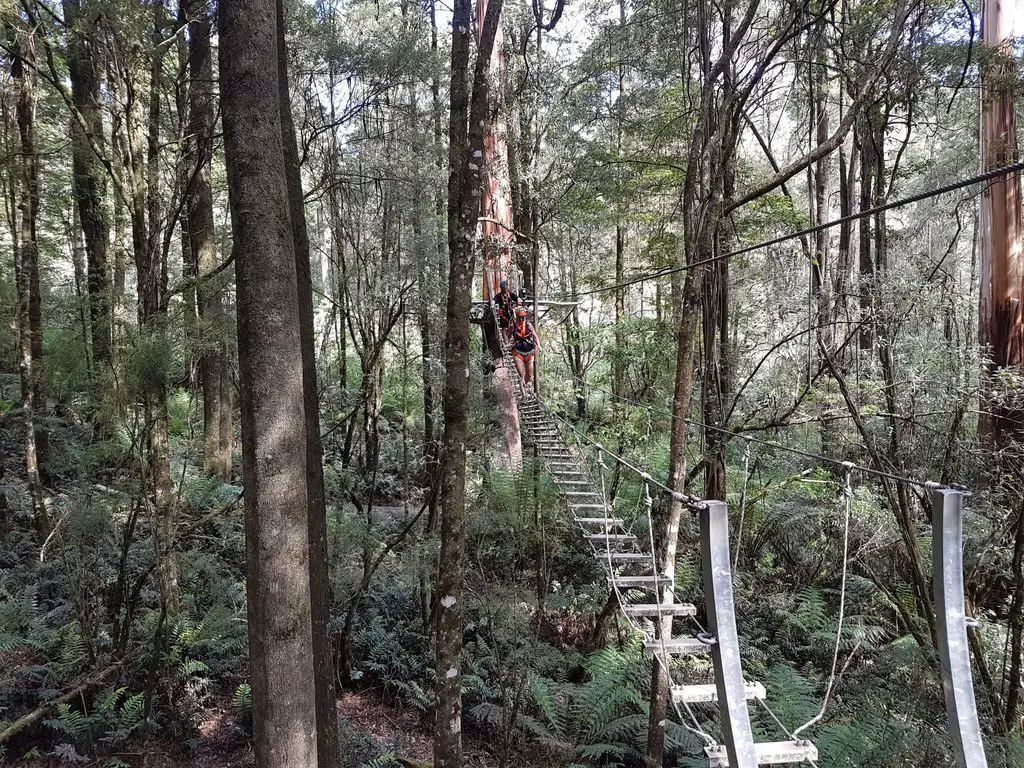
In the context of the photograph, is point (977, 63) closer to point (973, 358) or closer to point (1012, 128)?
point (1012, 128)

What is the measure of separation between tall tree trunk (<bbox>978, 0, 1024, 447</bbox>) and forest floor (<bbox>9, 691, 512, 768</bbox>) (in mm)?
5808

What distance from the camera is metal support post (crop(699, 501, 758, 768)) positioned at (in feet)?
5.11

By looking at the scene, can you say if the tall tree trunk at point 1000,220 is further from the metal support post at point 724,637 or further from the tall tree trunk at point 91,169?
the tall tree trunk at point 91,169

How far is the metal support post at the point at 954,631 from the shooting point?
149 centimetres

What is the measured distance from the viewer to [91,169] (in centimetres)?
596

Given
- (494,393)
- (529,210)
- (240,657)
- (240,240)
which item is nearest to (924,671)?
(494,393)

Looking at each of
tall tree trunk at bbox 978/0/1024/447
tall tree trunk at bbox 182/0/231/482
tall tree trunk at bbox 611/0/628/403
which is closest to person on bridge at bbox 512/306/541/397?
tall tree trunk at bbox 611/0/628/403

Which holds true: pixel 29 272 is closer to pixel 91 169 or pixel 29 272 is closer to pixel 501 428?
pixel 91 169

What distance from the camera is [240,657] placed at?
4.97 meters

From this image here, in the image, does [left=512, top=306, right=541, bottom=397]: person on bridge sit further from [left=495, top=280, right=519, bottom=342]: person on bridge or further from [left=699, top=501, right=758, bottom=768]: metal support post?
[left=699, top=501, right=758, bottom=768]: metal support post

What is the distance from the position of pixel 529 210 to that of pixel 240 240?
6.78 m

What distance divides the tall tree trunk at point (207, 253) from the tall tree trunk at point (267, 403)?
2.93 meters

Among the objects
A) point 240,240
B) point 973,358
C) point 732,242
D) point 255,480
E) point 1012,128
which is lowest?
point 255,480

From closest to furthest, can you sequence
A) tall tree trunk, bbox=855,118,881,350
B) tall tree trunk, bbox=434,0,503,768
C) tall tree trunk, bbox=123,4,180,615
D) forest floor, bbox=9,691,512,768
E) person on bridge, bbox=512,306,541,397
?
1. tall tree trunk, bbox=434,0,503,768
2. forest floor, bbox=9,691,512,768
3. tall tree trunk, bbox=123,4,180,615
4. tall tree trunk, bbox=855,118,881,350
5. person on bridge, bbox=512,306,541,397
